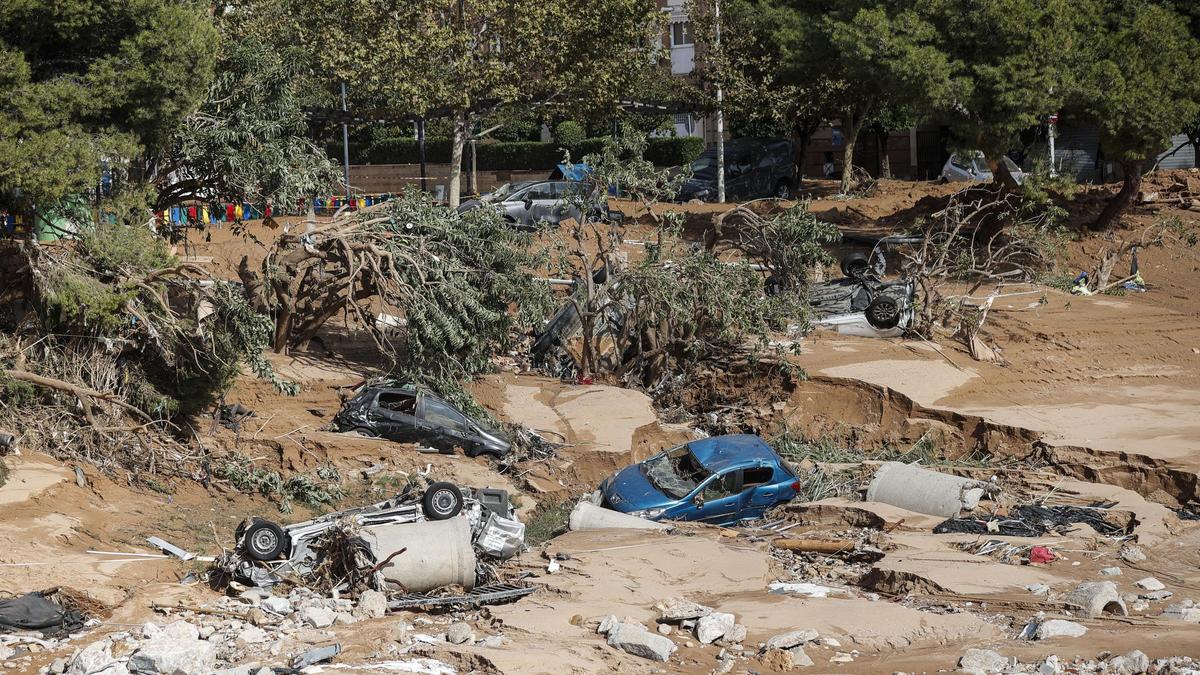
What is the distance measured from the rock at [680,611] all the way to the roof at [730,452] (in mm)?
4071

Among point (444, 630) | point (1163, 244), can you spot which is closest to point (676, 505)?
point (444, 630)

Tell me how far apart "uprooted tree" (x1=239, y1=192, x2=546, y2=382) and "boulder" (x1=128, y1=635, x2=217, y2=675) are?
31.5 ft

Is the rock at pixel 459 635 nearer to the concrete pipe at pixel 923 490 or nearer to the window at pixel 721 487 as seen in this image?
the window at pixel 721 487

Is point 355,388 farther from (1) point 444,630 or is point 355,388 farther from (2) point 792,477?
(1) point 444,630

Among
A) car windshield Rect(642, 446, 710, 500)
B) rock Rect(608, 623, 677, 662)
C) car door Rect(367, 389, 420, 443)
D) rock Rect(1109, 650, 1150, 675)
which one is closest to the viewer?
rock Rect(1109, 650, 1150, 675)

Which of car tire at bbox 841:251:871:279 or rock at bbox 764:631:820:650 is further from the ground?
car tire at bbox 841:251:871:279

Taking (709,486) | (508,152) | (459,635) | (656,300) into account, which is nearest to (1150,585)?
(709,486)

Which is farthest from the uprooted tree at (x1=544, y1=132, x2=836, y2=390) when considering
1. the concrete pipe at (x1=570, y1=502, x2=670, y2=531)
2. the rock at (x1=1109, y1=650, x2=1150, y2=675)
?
the rock at (x1=1109, y1=650, x2=1150, y2=675)

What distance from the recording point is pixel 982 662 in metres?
10.3

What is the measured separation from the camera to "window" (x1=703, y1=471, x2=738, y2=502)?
16.2 m

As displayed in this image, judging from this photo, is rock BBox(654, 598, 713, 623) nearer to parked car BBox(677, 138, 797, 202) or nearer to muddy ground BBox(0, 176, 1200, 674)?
muddy ground BBox(0, 176, 1200, 674)

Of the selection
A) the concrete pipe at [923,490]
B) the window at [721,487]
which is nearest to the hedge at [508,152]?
the concrete pipe at [923,490]

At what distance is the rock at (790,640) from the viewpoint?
10969 millimetres

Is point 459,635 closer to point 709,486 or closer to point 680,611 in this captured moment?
point 680,611
